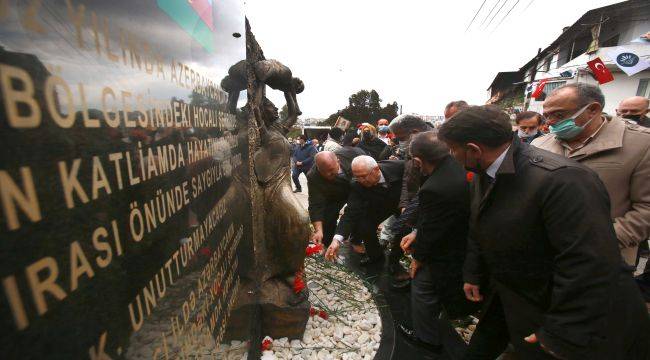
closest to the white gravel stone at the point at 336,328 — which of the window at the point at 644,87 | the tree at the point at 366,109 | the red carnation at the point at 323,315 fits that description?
the red carnation at the point at 323,315

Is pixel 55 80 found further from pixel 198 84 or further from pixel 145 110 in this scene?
pixel 198 84

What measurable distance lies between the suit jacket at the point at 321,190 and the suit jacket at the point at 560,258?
2365mm

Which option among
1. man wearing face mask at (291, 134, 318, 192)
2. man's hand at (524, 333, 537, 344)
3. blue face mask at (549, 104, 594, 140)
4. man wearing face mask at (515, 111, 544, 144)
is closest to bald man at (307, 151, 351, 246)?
blue face mask at (549, 104, 594, 140)

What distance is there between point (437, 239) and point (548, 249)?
1.00 meters

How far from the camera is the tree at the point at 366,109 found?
1316 inches

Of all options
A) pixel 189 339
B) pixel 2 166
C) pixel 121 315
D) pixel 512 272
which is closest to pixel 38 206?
pixel 2 166

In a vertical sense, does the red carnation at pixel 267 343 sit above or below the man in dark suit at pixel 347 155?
below

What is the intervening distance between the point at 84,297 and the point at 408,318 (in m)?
3.02

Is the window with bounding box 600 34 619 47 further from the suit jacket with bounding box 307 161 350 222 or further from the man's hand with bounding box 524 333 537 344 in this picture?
the man's hand with bounding box 524 333 537 344

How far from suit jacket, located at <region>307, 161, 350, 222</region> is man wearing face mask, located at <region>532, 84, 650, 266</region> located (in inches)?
94.3

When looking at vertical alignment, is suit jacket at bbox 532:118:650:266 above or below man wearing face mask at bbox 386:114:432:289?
above

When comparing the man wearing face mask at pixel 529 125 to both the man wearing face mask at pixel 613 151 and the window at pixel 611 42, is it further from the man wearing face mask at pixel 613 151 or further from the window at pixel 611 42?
the window at pixel 611 42

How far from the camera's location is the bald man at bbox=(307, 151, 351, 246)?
11.9ft

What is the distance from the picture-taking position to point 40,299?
0.53 metres
